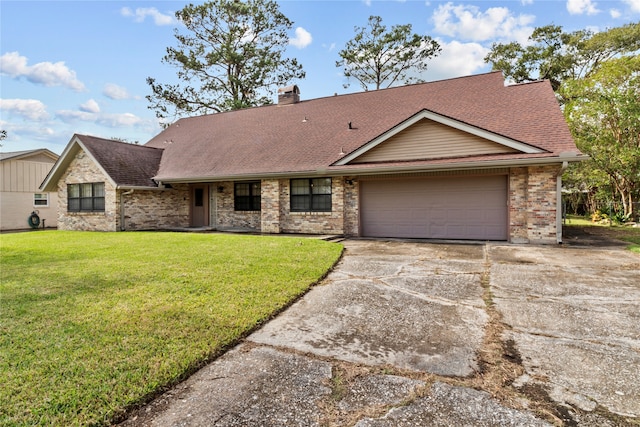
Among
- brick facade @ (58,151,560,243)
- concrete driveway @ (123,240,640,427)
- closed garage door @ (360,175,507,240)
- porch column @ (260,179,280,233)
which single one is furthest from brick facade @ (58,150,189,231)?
concrete driveway @ (123,240,640,427)

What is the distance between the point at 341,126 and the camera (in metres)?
14.4

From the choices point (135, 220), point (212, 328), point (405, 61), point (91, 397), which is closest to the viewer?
point (91, 397)

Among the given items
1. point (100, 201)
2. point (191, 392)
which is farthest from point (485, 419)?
point (100, 201)

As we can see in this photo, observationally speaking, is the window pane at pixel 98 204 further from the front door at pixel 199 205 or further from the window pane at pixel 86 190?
the front door at pixel 199 205

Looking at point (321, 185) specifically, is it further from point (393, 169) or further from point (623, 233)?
point (623, 233)

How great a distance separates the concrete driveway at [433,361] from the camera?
2270 mm

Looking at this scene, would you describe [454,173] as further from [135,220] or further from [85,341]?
[135,220]

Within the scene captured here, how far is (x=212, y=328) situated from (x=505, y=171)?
969 cm

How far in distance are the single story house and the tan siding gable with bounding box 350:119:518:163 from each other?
18.0m

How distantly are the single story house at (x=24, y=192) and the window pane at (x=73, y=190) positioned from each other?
340 centimetres

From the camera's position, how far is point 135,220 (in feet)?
48.9

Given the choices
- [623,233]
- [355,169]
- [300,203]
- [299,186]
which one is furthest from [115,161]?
[623,233]

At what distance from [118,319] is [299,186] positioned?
9633 millimetres

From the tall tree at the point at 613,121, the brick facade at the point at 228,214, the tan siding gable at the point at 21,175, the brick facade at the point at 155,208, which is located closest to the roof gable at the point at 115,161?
the brick facade at the point at 155,208
